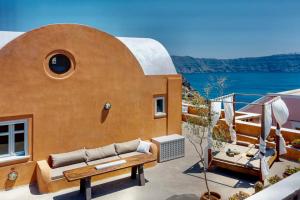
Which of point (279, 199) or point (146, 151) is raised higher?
point (279, 199)

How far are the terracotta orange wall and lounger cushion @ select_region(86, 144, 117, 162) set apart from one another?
365 mm

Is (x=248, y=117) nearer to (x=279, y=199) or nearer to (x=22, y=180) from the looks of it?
(x=22, y=180)

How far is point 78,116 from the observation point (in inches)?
444

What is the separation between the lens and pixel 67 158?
10.6 meters

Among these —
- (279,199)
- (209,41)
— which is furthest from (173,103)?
(209,41)

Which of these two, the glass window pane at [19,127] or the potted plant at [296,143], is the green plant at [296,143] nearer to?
the potted plant at [296,143]

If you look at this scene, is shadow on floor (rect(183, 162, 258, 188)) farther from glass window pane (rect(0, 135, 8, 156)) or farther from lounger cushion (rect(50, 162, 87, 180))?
glass window pane (rect(0, 135, 8, 156))

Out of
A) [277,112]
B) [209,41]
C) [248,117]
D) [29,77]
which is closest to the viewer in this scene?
[29,77]

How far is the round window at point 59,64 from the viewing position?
10.6 meters

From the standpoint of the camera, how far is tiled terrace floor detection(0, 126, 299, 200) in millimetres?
9734

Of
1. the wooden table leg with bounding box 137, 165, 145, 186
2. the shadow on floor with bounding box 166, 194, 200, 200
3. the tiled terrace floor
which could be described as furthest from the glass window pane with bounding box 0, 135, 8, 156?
the shadow on floor with bounding box 166, 194, 200, 200

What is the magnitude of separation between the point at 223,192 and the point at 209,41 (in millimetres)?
159279

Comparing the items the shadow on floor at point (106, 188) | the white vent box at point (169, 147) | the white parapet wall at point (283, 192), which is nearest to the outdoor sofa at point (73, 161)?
the shadow on floor at point (106, 188)

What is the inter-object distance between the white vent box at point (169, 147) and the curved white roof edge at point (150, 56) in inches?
140
